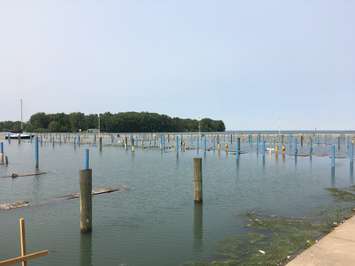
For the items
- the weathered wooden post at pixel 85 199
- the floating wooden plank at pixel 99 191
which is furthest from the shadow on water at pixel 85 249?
the floating wooden plank at pixel 99 191

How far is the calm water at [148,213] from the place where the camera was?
13289 millimetres

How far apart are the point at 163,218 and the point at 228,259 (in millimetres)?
6091

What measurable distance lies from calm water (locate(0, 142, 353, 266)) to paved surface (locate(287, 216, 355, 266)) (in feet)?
10.3

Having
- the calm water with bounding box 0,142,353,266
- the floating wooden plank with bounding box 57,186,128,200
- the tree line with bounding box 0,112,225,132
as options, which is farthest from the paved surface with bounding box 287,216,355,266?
the tree line with bounding box 0,112,225,132

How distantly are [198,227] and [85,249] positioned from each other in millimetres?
4578

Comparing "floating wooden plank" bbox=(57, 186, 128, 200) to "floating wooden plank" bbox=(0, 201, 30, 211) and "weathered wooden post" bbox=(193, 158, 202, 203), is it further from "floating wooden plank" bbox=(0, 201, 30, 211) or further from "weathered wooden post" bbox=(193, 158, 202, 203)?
"weathered wooden post" bbox=(193, 158, 202, 203)

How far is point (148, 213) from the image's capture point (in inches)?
749

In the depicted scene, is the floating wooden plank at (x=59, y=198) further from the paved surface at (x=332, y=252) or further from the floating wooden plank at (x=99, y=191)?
the paved surface at (x=332, y=252)

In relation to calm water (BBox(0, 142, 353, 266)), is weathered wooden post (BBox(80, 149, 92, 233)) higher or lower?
higher

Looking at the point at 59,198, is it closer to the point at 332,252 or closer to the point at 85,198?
the point at 85,198

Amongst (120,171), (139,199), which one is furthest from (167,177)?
(139,199)

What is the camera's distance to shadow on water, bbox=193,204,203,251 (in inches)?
552

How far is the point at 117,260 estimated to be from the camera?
491 inches

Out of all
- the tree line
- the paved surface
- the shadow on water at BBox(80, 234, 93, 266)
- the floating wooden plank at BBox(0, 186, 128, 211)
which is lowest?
the shadow on water at BBox(80, 234, 93, 266)
